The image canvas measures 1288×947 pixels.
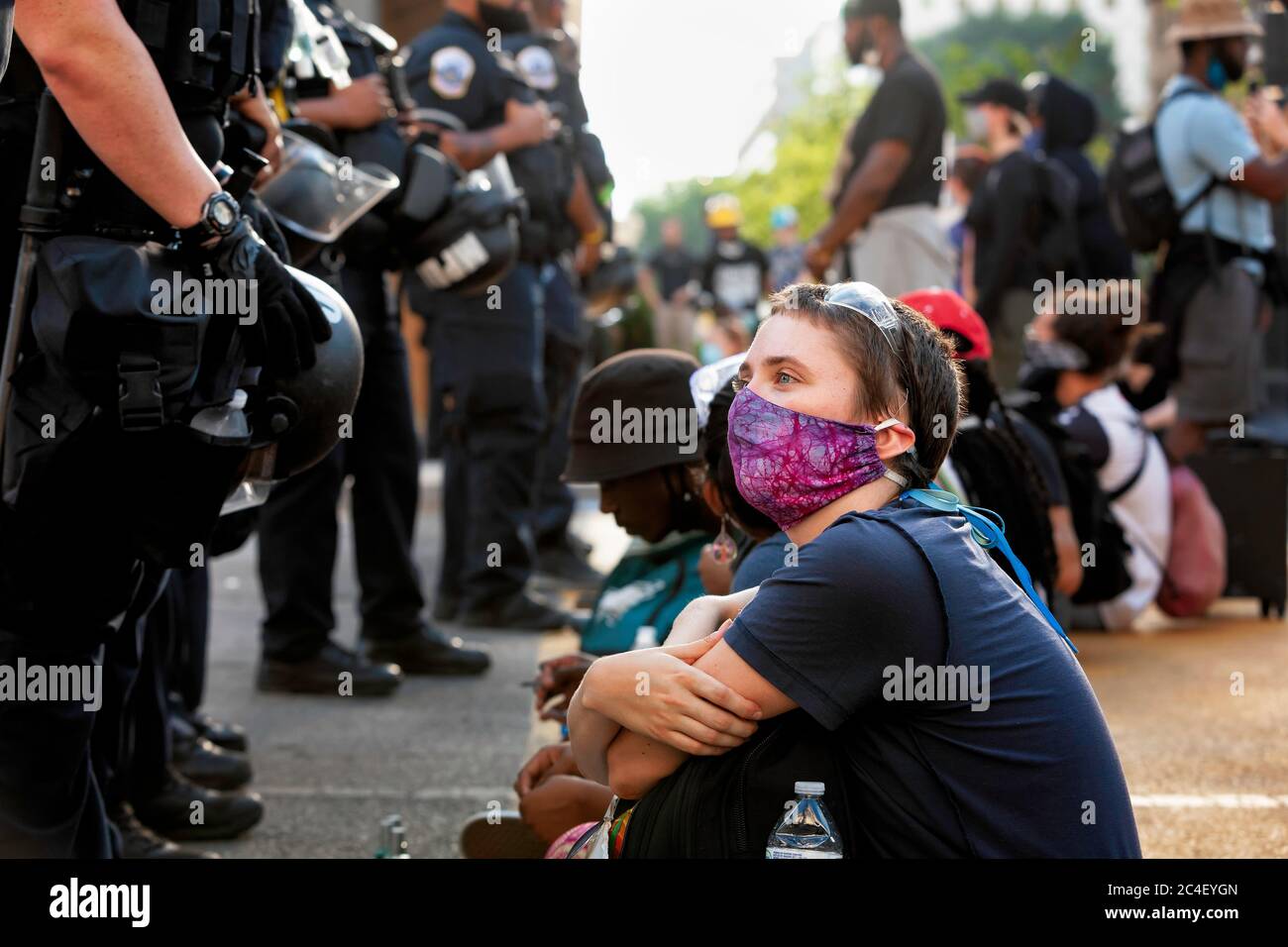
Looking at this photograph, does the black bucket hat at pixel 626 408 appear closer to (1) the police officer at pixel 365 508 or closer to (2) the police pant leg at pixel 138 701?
(2) the police pant leg at pixel 138 701

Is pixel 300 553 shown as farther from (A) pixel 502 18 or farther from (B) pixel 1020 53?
(B) pixel 1020 53

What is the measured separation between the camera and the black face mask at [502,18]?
22.6ft

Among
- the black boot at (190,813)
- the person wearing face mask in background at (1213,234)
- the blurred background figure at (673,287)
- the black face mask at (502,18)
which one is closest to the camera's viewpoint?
the black boot at (190,813)

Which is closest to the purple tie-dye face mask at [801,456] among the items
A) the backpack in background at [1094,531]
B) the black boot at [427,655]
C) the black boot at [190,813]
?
the black boot at [190,813]

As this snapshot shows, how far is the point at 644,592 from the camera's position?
156 inches

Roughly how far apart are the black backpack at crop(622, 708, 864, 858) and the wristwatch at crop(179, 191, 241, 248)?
1235mm

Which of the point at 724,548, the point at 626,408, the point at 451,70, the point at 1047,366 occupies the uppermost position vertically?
the point at 451,70

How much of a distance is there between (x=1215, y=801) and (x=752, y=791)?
2440mm

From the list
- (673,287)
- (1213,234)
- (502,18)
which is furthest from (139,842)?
(673,287)

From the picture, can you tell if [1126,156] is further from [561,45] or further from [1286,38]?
[561,45]

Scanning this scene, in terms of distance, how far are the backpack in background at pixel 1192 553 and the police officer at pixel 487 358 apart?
2.45 meters

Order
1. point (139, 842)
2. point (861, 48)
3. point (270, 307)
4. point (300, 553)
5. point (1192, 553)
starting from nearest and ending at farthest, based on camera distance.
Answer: point (270, 307), point (139, 842), point (300, 553), point (1192, 553), point (861, 48)

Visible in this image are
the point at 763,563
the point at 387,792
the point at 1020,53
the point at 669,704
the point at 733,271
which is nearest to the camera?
the point at 669,704
